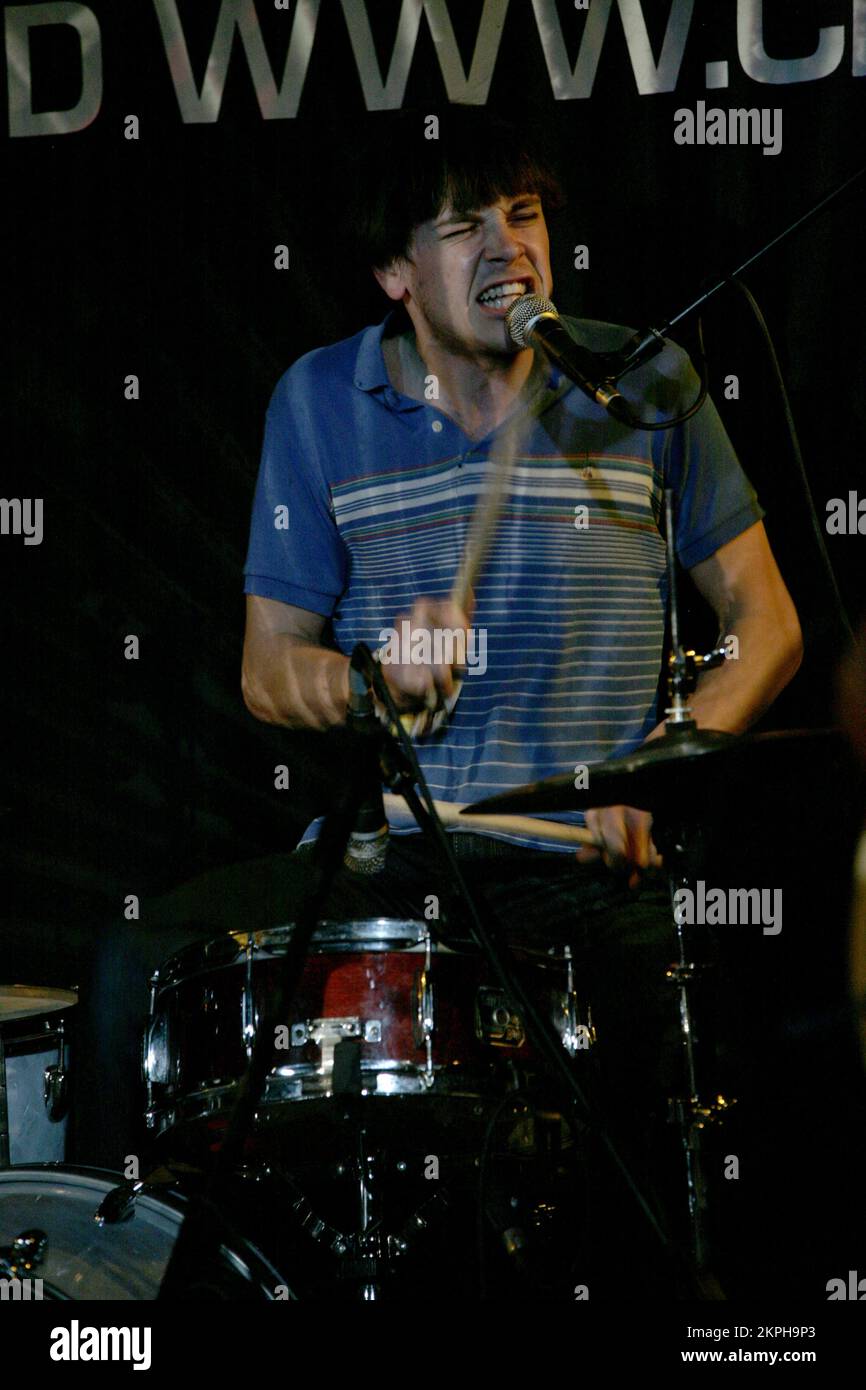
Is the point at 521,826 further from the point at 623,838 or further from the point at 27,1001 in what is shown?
the point at 27,1001

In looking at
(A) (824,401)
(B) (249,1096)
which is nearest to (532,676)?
(A) (824,401)

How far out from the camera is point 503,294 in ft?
8.45

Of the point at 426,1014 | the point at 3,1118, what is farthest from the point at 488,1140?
the point at 3,1118

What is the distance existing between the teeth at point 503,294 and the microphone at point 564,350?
19.7 inches

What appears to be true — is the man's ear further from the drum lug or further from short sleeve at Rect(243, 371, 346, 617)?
the drum lug

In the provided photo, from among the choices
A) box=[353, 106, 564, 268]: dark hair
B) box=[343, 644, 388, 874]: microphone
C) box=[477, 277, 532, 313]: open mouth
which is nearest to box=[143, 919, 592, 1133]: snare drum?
box=[343, 644, 388, 874]: microphone

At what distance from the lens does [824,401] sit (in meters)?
2.49

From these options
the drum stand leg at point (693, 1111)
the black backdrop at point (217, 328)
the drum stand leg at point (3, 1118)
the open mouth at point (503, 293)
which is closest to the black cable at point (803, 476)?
the black backdrop at point (217, 328)

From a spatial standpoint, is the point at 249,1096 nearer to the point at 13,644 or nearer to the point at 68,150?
the point at 13,644

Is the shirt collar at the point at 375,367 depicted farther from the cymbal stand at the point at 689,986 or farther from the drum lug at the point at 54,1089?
the drum lug at the point at 54,1089

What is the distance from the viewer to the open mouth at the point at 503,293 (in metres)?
2.55

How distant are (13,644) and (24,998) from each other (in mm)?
867

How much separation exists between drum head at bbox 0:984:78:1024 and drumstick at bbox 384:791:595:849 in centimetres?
63

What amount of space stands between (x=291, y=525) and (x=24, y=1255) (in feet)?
4.58
